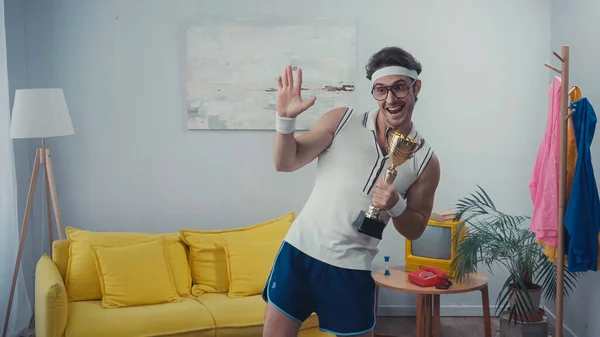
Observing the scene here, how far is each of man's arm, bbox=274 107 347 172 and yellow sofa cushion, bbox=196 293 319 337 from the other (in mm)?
1455

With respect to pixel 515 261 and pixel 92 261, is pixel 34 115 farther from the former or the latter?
pixel 515 261

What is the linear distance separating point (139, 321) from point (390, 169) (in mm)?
1832

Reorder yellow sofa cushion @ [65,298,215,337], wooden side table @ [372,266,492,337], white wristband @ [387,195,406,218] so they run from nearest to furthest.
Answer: white wristband @ [387,195,406,218]
yellow sofa cushion @ [65,298,215,337]
wooden side table @ [372,266,492,337]

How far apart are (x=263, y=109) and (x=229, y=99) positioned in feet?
0.76

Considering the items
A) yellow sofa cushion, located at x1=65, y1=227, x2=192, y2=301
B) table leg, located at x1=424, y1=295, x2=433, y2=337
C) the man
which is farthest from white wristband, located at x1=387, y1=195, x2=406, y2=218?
yellow sofa cushion, located at x1=65, y1=227, x2=192, y2=301

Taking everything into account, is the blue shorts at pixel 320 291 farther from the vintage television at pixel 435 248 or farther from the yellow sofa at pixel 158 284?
the vintage television at pixel 435 248

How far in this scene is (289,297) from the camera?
2.32 metres

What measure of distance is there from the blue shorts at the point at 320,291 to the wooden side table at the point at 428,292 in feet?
4.99

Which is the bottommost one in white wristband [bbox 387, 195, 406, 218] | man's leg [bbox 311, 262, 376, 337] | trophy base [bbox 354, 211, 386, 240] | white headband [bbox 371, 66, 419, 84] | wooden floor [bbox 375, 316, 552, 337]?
wooden floor [bbox 375, 316, 552, 337]

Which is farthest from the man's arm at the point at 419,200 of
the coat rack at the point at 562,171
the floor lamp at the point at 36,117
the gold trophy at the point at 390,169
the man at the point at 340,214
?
the floor lamp at the point at 36,117

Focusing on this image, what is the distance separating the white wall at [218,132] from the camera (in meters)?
4.48

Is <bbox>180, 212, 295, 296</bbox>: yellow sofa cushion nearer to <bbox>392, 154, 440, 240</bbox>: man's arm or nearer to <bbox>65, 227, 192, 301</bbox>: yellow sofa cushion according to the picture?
<bbox>65, 227, 192, 301</bbox>: yellow sofa cushion

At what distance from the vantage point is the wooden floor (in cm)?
436

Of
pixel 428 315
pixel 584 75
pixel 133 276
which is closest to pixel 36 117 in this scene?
pixel 133 276
